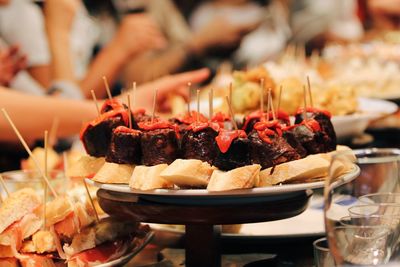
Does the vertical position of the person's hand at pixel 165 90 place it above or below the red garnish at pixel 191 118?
below

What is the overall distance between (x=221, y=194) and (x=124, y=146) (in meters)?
0.29

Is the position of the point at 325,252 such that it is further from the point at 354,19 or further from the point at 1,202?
the point at 354,19

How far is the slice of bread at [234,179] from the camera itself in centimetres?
131

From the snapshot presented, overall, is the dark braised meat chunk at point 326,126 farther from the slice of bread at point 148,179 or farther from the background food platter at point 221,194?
the slice of bread at point 148,179

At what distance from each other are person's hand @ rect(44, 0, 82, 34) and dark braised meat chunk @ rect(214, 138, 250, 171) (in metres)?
3.31

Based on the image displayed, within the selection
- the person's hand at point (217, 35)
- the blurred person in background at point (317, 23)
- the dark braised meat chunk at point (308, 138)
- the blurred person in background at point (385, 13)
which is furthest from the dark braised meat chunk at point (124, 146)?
the blurred person in background at point (385, 13)

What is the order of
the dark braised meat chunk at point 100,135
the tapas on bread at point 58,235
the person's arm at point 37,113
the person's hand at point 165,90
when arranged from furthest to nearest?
1. the person's hand at point 165,90
2. the person's arm at point 37,113
3. the dark braised meat chunk at point 100,135
4. the tapas on bread at point 58,235

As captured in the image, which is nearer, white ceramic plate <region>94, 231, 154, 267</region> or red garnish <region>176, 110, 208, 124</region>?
white ceramic plate <region>94, 231, 154, 267</region>

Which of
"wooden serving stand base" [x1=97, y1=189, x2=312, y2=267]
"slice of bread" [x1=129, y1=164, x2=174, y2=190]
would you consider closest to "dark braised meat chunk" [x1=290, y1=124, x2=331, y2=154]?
"wooden serving stand base" [x1=97, y1=189, x2=312, y2=267]

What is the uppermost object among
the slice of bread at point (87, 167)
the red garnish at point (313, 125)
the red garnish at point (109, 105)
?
the red garnish at point (109, 105)

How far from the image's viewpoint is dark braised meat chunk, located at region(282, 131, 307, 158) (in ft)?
4.90

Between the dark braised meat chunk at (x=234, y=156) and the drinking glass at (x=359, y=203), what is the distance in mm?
228

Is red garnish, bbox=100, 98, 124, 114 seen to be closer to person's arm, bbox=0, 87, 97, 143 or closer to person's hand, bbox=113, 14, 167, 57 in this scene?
person's arm, bbox=0, 87, 97, 143

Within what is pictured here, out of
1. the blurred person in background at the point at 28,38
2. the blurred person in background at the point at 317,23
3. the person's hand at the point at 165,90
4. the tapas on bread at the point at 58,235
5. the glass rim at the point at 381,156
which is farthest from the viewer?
the blurred person in background at the point at 317,23
